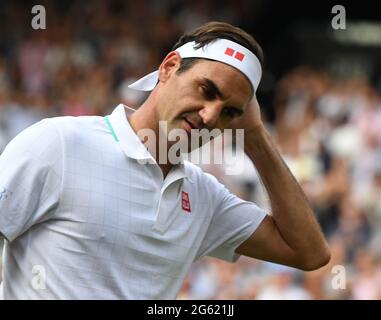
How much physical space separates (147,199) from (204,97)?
383 mm

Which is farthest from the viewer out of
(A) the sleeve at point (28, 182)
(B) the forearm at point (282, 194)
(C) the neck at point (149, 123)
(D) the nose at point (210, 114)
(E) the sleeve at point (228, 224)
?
(B) the forearm at point (282, 194)

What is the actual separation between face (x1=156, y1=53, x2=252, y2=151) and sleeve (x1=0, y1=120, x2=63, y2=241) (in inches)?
18.4

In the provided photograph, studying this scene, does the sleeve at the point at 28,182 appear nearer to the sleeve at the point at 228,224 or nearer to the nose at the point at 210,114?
the nose at the point at 210,114

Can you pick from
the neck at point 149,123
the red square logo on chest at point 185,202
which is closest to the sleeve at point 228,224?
the red square logo on chest at point 185,202

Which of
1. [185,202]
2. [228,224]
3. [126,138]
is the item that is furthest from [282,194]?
[126,138]

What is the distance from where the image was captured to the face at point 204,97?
135 inches

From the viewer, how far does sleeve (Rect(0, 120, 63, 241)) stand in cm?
315

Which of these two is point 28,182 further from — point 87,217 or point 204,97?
point 204,97

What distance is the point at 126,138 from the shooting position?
3441 mm

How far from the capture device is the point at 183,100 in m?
3.46

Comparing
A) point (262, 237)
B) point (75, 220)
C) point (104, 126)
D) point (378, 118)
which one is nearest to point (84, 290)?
point (75, 220)
